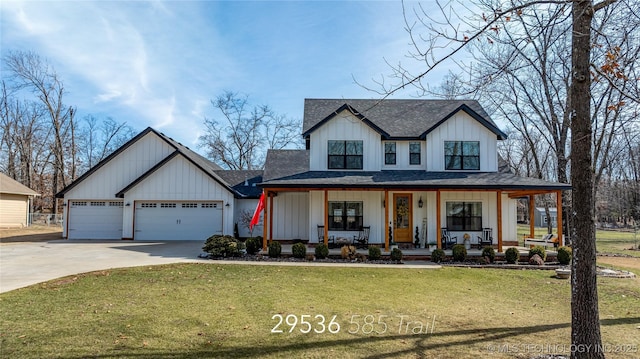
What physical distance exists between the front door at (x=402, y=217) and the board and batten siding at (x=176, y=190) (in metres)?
9.15

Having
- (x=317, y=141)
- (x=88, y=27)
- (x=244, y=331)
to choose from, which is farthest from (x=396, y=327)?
(x=88, y=27)

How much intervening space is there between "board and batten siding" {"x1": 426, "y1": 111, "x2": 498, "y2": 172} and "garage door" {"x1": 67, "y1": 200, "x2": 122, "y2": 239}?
17.3 m

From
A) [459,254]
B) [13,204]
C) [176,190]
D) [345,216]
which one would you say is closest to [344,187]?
[345,216]

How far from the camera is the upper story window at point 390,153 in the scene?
58.6 feet

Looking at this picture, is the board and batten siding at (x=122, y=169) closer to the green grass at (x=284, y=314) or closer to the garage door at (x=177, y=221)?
the garage door at (x=177, y=221)

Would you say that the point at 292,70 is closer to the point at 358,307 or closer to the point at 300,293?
the point at 300,293

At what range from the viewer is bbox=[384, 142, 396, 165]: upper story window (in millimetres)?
17859

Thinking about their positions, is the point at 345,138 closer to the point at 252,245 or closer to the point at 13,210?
the point at 252,245

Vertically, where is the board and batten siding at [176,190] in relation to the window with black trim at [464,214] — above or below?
above

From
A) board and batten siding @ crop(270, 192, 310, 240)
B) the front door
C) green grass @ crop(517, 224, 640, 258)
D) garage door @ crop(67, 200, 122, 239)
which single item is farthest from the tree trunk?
garage door @ crop(67, 200, 122, 239)

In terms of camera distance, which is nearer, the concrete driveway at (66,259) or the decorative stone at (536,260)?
the concrete driveway at (66,259)

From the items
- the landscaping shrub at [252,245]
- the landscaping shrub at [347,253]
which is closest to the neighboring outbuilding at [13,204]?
the landscaping shrub at [252,245]

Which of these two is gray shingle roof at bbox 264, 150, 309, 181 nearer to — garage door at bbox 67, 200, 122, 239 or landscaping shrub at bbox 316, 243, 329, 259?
landscaping shrub at bbox 316, 243, 329, 259

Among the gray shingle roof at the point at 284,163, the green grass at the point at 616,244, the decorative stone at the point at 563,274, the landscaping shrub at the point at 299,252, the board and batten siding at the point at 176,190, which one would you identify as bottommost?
the green grass at the point at 616,244
